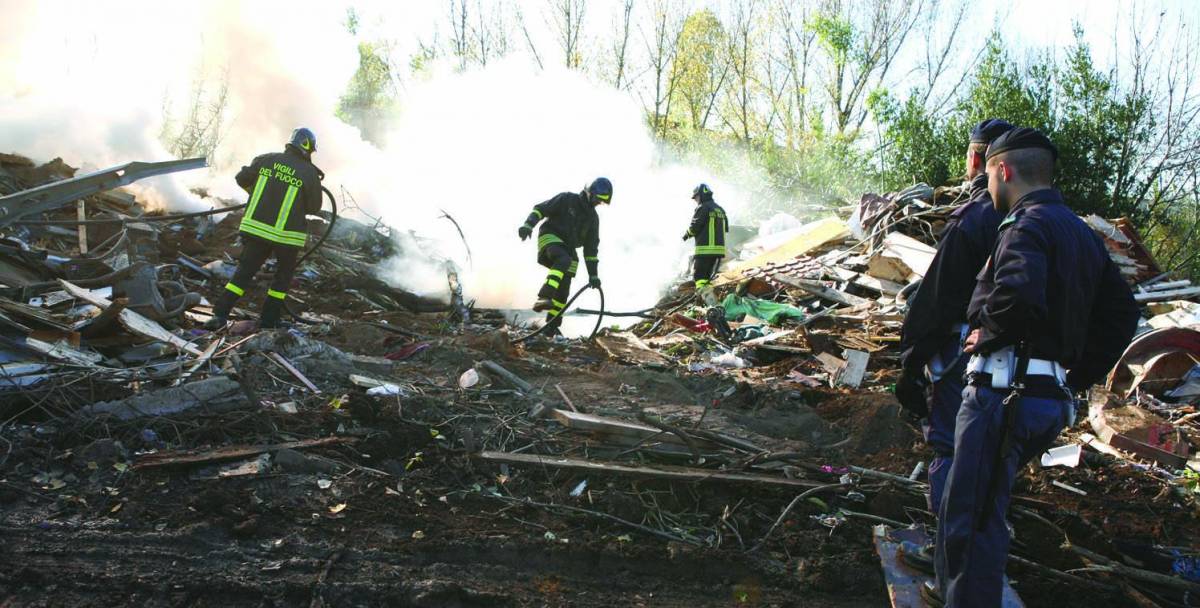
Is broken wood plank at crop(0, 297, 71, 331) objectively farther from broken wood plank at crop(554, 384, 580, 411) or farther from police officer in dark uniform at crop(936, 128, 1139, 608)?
police officer in dark uniform at crop(936, 128, 1139, 608)

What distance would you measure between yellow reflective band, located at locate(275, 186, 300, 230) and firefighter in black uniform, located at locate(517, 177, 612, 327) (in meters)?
2.33

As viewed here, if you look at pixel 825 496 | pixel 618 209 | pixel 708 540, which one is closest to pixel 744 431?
pixel 825 496

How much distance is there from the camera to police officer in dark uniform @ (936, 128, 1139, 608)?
2.62 meters

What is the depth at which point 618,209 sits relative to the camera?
15.2 m

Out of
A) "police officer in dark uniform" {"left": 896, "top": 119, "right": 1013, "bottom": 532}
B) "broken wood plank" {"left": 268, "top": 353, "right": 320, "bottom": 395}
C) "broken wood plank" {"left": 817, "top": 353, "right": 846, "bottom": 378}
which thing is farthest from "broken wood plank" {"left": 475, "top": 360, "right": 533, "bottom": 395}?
"broken wood plank" {"left": 817, "top": 353, "right": 846, "bottom": 378}

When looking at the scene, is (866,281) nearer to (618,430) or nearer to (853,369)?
(853,369)

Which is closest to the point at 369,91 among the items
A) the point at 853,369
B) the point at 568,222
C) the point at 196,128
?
the point at 196,128

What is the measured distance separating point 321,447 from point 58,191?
4.85 metres

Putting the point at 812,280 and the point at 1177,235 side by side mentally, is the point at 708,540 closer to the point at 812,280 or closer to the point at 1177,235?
the point at 812,280

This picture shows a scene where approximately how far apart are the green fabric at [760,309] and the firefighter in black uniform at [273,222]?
478 cm

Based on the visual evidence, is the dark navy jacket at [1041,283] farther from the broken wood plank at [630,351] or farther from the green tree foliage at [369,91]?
the green tree foliage at [369,91]

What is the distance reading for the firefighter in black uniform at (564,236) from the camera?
8.32 m

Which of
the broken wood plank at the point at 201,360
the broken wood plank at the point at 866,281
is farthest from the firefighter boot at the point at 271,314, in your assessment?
the broken wood plank at the point at 866,281

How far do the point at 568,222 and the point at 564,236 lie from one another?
157mm
